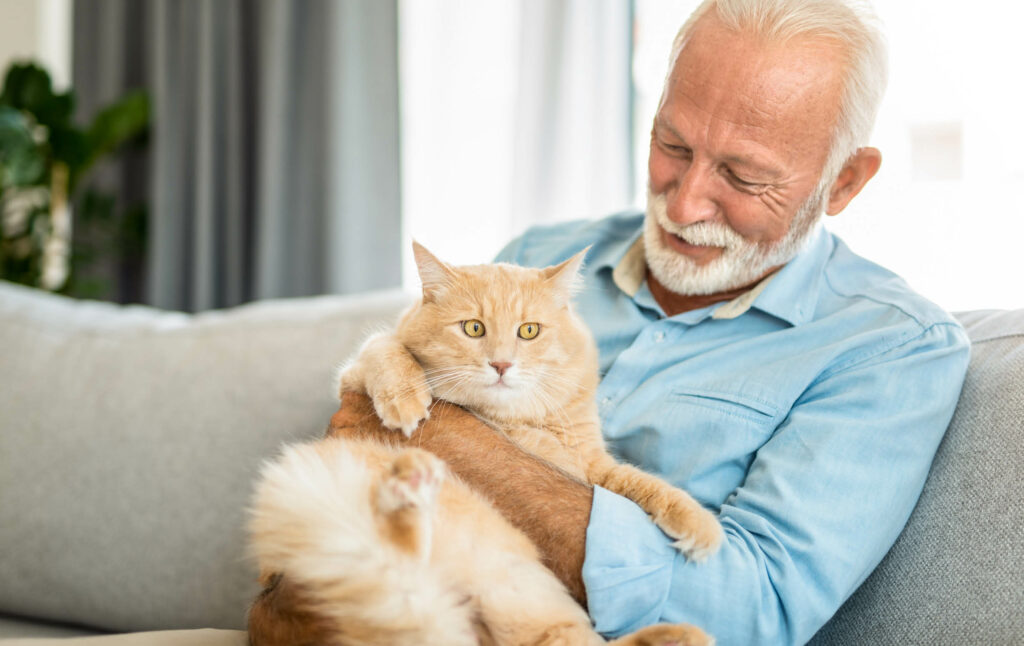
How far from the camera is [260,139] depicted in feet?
12.3

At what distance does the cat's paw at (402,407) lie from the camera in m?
1.25

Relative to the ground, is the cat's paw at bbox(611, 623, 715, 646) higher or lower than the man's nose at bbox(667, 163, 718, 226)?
lower

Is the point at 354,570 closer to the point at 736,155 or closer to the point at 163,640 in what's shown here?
the point at 163,640

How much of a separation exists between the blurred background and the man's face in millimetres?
1027

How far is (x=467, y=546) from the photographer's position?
A: 1138 mm

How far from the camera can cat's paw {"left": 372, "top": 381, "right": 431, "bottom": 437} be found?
125cm

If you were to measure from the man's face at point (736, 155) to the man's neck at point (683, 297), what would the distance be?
0.10 ft

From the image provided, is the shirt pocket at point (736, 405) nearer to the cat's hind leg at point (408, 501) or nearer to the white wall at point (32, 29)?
the cat's hind leg at point (408, 501)

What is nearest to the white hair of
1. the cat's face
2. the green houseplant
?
the cat's face

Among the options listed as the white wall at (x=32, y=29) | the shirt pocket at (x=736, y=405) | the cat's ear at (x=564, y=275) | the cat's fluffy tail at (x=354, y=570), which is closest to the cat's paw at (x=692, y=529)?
the shirt pocket at (x=736, y=405)

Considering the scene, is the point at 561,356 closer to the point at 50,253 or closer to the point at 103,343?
the point at 103,343

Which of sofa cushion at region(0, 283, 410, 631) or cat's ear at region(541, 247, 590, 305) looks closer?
cat's ear at region(541, 247, 590, 305)

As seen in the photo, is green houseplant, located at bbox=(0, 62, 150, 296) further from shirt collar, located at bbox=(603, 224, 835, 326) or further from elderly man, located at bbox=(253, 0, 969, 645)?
shirt collar, located at bbox=(603, 224, 835, 326)

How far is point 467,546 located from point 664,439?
51 centimetres
